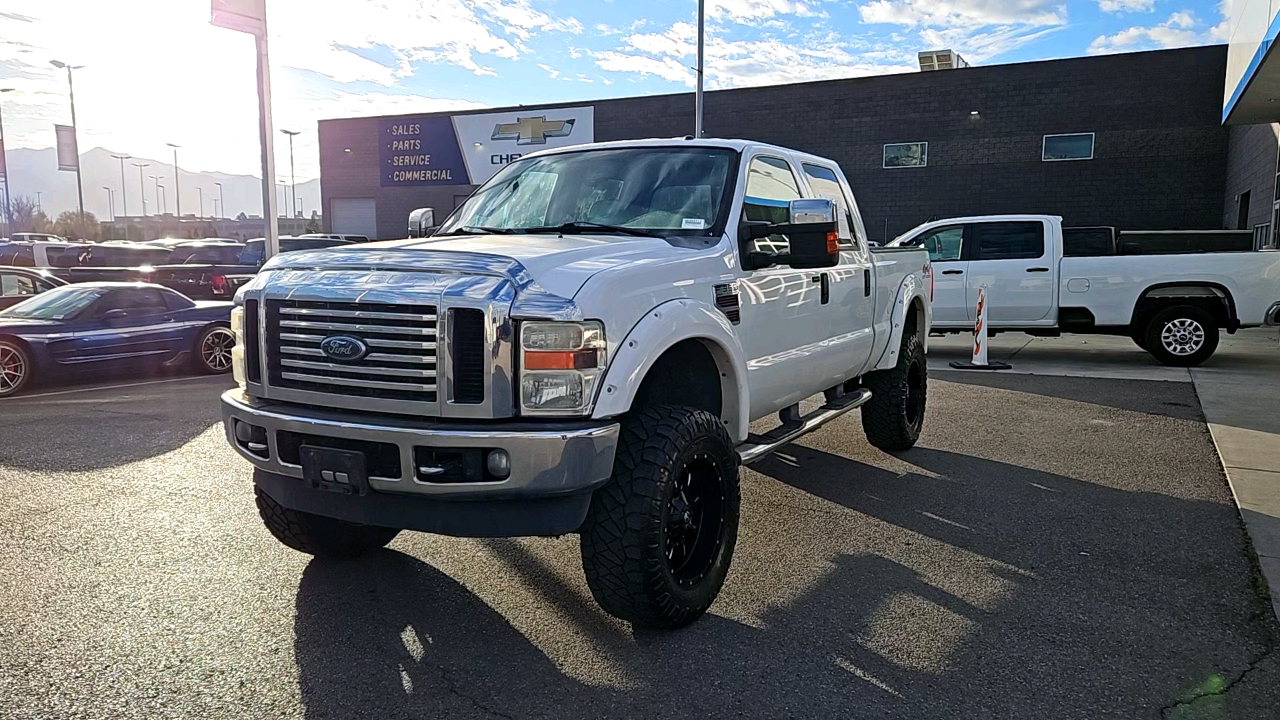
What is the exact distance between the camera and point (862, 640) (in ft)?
11.8

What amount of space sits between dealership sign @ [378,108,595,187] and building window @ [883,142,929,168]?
1060 cm

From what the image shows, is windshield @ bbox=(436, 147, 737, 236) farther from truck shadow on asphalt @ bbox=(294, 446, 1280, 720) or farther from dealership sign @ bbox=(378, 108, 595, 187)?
dealership sign @ bbox=(378, 108, 595, 187)

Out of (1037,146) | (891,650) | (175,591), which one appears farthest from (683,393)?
(1037,146)

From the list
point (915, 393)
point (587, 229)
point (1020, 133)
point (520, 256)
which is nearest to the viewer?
point (520, 256)

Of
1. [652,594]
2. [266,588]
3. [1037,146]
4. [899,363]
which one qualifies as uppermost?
[1037,146]

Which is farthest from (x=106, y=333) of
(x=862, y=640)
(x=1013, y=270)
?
(x=1013, y=270)

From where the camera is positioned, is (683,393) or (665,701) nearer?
(665,701)

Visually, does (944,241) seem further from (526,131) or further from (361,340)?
(526,131)

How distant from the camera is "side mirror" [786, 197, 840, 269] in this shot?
4.15 m

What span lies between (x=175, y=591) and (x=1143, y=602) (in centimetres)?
433

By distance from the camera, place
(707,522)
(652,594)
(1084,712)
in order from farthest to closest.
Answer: (707,522)
(652,594)
(1084,712)

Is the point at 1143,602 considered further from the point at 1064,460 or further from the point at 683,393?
the point at 1064,460

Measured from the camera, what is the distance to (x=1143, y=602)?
13.0ft

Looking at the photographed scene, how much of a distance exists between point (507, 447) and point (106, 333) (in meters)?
9.16
